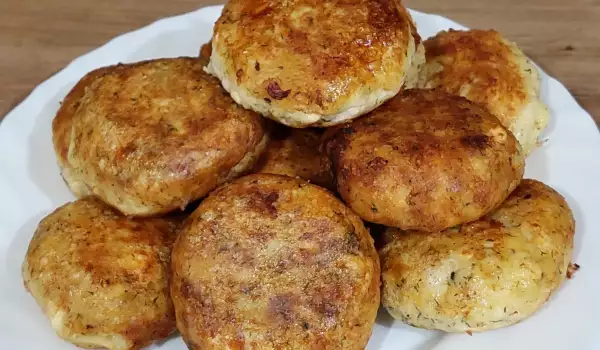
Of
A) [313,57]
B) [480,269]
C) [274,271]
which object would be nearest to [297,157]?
[313,57]

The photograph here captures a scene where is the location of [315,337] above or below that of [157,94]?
below

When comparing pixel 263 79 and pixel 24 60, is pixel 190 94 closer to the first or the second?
pixel 263 79

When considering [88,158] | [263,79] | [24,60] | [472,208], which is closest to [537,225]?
[472,208]

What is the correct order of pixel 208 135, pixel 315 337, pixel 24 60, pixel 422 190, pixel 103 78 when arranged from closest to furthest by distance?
pixel 315 337 → pixel 422 190 → pixel 208 135 → pixel 103 78 → pixel 24 60

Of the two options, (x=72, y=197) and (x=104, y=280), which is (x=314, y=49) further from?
(x=72, y=197)

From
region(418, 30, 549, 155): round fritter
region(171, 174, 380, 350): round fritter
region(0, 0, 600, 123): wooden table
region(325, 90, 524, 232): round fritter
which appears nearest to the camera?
region(171, 174, 380, 350): round fritter

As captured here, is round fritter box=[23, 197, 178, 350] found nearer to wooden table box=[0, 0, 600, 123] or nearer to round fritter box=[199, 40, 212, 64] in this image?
round fritter box=[199, 40, 212, 64]

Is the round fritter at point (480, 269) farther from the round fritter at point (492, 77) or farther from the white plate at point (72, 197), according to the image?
the round fritter at point (492, 77)

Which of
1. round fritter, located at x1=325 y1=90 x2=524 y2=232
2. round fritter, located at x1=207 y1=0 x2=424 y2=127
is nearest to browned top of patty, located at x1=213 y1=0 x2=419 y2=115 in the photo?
round fritter, located at x1=207 y1=0 x2=424 y2=127
